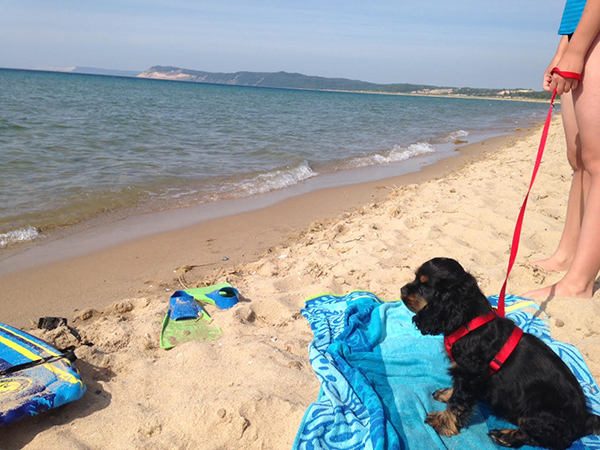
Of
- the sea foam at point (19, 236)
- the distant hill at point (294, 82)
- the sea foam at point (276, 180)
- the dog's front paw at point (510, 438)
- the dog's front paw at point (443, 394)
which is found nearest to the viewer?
the dog's front paw at point (510, 438)

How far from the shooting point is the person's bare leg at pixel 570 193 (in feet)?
12.0

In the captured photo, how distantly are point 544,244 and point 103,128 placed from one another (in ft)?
44.4

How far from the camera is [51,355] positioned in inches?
101

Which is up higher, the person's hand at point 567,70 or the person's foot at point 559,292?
the person's hand at point 567,70

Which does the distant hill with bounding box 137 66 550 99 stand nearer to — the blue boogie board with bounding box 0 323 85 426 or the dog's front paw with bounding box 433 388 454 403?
the dog's front paw with bounding box 433 388 454 403

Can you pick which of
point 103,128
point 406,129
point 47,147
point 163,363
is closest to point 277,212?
point 163,363

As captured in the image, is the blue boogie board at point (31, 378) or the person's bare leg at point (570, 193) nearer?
the blue boogie board at point (31, 378)

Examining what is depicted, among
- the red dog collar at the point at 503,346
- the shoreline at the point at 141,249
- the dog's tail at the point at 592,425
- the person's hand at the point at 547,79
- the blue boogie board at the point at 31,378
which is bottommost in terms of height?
the shoreline at the point at 141,249

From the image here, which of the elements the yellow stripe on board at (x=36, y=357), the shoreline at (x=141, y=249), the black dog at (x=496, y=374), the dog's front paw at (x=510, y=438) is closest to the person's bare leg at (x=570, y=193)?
the black dog at (x=496, y=374)

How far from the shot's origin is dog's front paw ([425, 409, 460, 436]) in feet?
7.62

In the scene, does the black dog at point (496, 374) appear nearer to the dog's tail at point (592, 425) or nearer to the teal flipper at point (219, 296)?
the dog's tail at point (592, 425)

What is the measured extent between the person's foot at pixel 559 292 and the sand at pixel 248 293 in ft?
0.37

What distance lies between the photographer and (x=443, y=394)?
8.57ft

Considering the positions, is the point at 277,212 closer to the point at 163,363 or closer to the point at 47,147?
the point at 163,363
